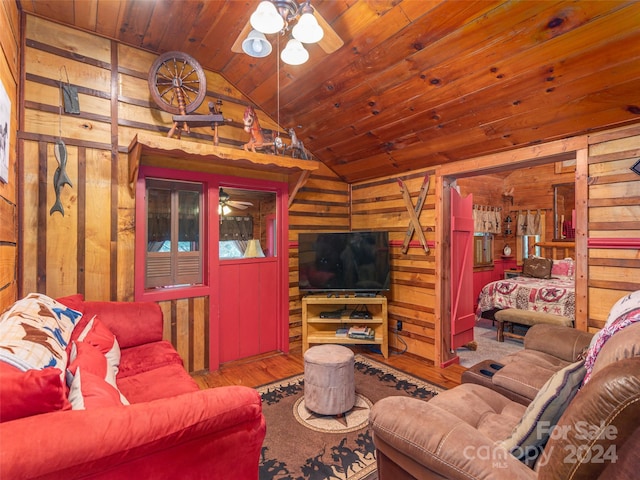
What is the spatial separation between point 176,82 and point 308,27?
5.79 ft

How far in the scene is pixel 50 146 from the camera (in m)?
→ 2.47

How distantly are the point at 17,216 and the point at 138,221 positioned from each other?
0.80m

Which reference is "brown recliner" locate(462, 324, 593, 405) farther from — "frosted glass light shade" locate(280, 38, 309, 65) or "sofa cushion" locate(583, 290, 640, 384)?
"frosted glass light shade" locate(280, 38, 309, 65)

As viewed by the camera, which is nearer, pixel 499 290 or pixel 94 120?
pixel 94 120

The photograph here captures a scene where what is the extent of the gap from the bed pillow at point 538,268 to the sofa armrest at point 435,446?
16.9ft

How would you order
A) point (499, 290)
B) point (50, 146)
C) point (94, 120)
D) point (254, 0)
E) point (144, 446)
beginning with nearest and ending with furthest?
1. point (144, 446)
2. point (254, 0)
3. point (50, 146)
4. point (94, 120)
5. point (499, 290)

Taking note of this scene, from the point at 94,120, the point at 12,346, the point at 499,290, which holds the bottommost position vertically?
the point at 499,290

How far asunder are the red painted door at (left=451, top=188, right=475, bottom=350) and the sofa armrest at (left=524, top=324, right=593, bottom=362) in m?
1.16

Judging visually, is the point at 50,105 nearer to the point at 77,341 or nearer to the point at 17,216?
the point at 17,216

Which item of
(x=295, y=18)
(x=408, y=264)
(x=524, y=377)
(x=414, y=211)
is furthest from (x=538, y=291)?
(x=295, y=18)

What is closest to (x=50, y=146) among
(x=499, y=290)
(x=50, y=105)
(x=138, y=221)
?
(x=50, y=105)

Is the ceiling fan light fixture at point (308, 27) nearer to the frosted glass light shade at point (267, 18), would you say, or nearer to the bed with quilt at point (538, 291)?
the frosted glass light shade at point (267, 18)

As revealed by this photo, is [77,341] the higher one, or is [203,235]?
[203,235]

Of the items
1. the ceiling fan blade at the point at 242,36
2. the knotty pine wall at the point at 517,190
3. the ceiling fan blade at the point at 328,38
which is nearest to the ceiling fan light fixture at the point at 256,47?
the ceiling fan blade at the point at 242,36
